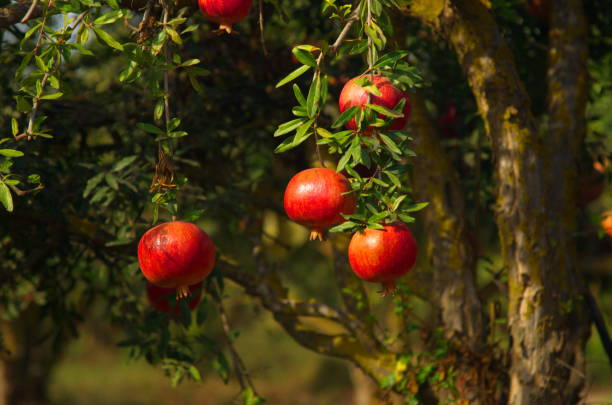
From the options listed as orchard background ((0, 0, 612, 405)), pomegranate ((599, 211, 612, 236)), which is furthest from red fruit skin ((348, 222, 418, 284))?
pomegranate ((599, 211, 612, 236))

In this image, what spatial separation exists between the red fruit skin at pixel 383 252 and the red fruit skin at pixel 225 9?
87 cm

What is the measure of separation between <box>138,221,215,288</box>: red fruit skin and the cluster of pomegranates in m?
0.35

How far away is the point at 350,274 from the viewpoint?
4035mm

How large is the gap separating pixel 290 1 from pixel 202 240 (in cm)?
264

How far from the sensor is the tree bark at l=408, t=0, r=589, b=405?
122 inches

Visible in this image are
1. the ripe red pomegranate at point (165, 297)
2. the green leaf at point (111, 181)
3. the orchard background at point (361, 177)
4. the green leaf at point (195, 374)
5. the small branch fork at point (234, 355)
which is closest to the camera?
the orchard background at point (361, 177)

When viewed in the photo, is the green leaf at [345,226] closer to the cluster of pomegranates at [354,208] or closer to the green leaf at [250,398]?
the cluster of pomegranates at [354,208]

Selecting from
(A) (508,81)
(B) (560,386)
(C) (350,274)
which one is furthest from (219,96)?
(B) (560,386)

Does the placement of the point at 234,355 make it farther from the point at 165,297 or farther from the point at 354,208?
the point at 354,208

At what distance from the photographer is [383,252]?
2016mm

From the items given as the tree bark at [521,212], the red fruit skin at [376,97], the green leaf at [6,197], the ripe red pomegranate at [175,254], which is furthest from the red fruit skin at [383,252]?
the tree bark at [521,212]

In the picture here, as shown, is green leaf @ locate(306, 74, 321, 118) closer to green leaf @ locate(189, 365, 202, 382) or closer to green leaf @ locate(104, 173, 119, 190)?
green leaf @ locate(104, 173, 119, 190)

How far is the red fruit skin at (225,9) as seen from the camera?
2.37 metres

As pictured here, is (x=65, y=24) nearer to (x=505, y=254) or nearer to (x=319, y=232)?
(x=319, y=232)
